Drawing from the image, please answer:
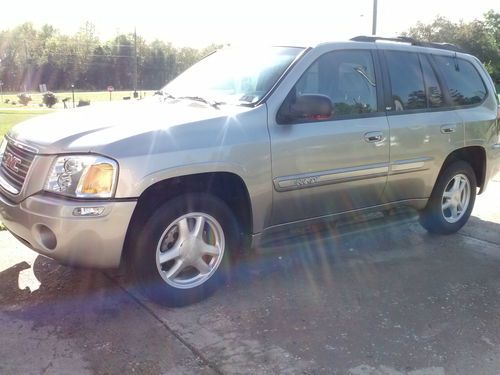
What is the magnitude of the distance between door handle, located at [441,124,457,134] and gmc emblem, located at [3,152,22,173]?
11.8 feet

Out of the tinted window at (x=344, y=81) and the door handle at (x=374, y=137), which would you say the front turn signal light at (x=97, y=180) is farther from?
the door handle at (x=374, y=137)

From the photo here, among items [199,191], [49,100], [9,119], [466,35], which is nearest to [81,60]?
[49,100]

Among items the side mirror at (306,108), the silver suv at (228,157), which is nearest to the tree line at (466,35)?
the silver suv at (228,157)

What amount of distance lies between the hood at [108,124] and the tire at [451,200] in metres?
2.48

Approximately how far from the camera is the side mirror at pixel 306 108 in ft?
11.8

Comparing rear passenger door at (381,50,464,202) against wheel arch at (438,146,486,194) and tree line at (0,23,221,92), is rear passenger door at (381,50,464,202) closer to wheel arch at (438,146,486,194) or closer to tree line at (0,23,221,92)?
wheel arch at (438,146,486,194)

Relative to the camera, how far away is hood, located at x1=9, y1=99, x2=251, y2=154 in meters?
3.08

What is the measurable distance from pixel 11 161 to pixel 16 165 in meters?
0.13

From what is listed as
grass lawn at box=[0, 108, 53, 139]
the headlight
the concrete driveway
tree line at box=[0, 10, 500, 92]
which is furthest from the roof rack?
tree line at box=[0, 10, 500, 92]

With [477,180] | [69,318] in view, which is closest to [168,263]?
[69,318]

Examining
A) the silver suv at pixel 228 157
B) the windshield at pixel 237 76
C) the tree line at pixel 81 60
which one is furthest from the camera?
the tree line at pixel 81 60

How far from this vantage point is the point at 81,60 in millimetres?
96000

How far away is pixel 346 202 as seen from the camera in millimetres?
4227

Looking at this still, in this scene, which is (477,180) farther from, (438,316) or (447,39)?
(447,39)
